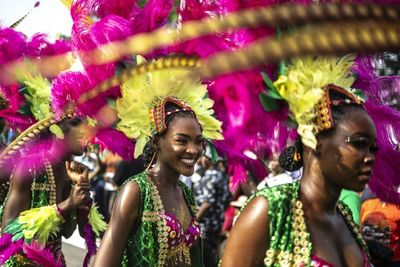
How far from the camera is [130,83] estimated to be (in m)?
3.73

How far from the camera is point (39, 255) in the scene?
3.99 m

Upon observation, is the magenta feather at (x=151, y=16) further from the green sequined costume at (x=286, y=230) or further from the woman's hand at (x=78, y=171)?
the green sequined costume at (x=286, y=230)

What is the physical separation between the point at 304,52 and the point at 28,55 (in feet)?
14.8

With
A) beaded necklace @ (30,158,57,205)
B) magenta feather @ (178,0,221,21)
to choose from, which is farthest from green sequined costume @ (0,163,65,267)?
magenta feather @ (178,0,221,21)

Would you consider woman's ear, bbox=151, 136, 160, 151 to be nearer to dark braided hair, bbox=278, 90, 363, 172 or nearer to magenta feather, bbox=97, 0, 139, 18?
magenta feather, bbox=97, 0, 139, 18

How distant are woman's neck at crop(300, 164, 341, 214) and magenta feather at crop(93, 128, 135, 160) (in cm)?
188

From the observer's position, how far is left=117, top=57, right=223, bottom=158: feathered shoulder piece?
12.1ft

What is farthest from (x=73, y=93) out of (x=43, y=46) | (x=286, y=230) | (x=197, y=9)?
(x=286, y=230)

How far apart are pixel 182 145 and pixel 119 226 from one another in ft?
2.03

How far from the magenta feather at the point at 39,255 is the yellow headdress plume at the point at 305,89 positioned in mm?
2151

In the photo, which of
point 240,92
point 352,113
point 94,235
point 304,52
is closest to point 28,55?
point 94,235

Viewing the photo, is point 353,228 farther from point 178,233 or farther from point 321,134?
point 178,233

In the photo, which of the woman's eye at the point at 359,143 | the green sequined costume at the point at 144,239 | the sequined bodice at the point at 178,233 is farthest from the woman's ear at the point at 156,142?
the woman's eye at the point at 359,143

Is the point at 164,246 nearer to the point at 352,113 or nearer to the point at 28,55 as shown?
the point at 352,113
